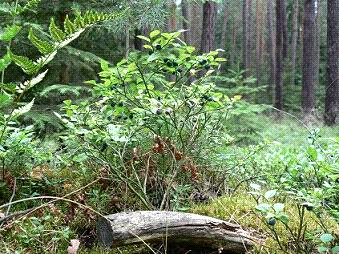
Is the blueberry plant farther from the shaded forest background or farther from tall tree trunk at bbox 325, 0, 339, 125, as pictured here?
tall tree trunk at bbox 325, 0, 339, 125

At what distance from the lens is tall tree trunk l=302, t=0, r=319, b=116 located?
48.7 feet

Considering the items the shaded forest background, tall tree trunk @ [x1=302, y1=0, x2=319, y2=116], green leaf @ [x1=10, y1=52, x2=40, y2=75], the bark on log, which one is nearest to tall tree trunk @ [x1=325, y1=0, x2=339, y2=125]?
the shaded forest background

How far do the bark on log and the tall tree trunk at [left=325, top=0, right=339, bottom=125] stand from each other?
1254 centimetres

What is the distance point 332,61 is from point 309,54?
0.97m

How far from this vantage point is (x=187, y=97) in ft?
8.41

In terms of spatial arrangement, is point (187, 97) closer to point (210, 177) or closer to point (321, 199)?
point (210, 177)

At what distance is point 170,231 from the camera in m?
2.03

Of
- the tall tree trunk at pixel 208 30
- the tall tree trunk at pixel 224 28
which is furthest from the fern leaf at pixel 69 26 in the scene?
the tall tree trunk at pixel 224 28

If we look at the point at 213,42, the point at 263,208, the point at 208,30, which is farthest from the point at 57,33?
the point at 213,42

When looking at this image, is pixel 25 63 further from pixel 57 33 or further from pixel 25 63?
pixel 57 33

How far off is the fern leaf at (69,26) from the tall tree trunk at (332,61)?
12.8 metres

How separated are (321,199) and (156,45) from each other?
45.2 inches

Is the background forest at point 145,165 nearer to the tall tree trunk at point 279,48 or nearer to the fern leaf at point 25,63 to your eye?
the fern leaf at point 25,63

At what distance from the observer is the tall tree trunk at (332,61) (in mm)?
13547
